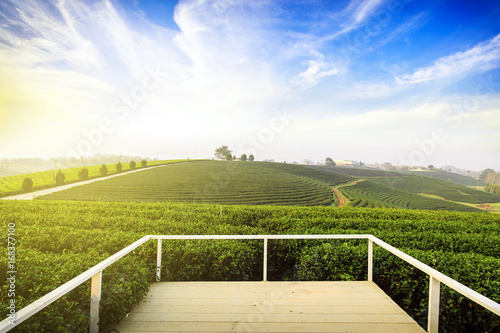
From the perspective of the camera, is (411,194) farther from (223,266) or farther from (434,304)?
(434,304)

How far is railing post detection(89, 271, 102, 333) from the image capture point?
92.4 inches

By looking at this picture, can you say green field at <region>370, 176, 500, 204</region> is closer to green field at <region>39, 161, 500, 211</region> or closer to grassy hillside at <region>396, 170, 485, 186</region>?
green field at <region>39, 161, 500, 211</region>

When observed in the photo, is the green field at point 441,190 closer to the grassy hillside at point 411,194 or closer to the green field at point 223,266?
the grassy hillside at point 411,194

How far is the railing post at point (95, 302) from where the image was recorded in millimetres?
2346

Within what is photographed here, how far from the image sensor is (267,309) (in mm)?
3016

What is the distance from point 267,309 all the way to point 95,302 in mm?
1913

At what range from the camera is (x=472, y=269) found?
361 cm

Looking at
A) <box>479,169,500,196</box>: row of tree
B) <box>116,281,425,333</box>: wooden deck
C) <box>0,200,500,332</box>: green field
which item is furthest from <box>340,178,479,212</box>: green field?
→ <box>116,281,425,333</box>: wooden deck

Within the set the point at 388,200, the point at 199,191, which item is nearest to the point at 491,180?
the point at 388,200

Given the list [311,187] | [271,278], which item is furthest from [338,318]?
[311,187]

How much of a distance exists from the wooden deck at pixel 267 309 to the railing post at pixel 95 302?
348 mm

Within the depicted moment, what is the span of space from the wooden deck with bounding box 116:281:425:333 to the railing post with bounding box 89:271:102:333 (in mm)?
348

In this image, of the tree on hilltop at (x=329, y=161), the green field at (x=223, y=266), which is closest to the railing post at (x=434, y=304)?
the green field at (x=223, y=266)
